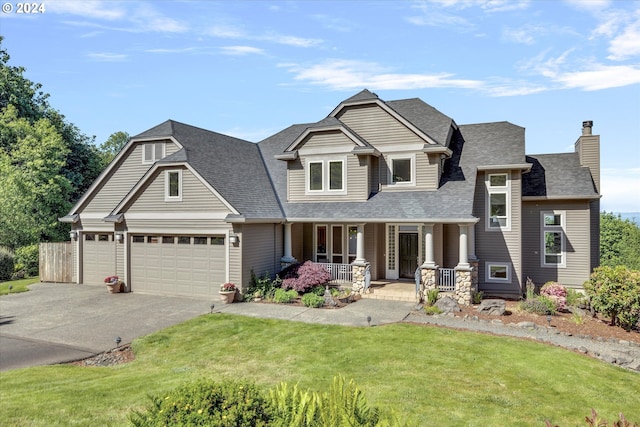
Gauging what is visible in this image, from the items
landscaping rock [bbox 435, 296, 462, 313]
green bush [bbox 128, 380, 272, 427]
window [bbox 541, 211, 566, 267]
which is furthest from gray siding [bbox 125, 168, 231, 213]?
window [bbox 541, 211, 566, 267]

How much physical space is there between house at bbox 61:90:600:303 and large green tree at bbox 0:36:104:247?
7567 mm

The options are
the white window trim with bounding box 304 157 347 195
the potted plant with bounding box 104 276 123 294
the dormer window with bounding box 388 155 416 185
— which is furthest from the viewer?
the white window trim with bounding box 304 157 347 195

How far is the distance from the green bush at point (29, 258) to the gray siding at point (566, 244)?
91.8ft

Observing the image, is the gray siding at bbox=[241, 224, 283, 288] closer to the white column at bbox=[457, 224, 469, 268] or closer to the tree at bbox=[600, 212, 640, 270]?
the white column at bbox=[457, 224, 469, 268]

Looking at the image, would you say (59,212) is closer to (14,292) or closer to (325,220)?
(14,292)

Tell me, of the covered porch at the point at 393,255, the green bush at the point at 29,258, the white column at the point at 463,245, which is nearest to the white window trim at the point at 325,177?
the covered porch at the point at 393,255

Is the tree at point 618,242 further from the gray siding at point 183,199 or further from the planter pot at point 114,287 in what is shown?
the planter pot at point 114,287

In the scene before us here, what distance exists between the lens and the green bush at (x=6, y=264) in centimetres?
2111

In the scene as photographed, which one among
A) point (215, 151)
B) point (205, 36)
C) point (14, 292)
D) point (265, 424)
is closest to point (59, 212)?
point (14, 292)

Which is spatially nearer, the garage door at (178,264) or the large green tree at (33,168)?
the garage door at (178,264)

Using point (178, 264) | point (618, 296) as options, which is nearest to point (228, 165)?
point (178, 264)

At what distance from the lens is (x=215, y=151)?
18.8 meters

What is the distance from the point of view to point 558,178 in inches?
716

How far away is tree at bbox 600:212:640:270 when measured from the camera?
32.1 metres
